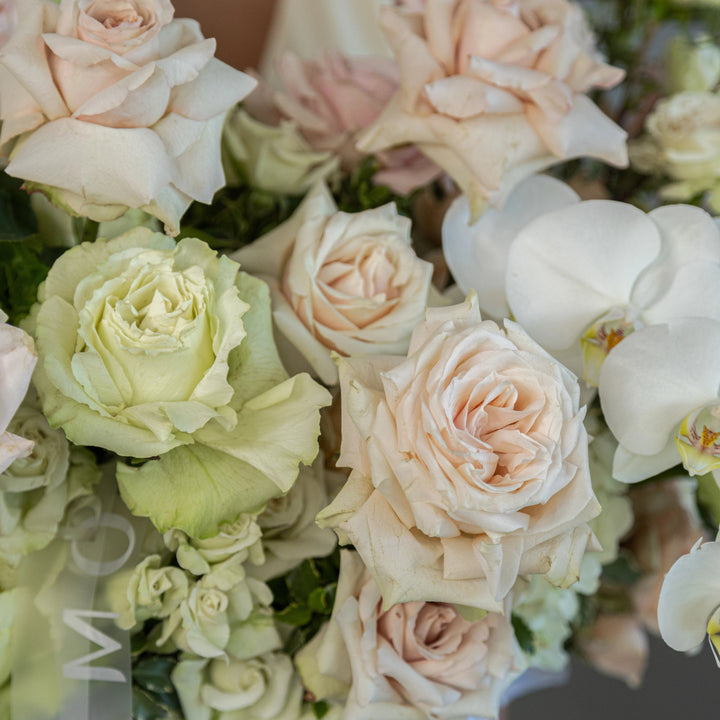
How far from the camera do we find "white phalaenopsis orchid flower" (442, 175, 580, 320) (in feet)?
1.70

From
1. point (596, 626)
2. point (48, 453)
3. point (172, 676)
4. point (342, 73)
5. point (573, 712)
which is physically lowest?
point (573, 712)

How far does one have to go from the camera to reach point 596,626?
0.80 metres

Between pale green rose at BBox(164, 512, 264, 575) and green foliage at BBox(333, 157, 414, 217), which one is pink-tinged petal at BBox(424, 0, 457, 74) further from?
pale green rose at BBox(164, 512, 264, 575)

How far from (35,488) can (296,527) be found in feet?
0.48

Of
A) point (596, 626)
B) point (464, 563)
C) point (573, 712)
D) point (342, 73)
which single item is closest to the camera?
point (464, 563)

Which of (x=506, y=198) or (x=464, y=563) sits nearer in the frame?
(x=464, y=563)

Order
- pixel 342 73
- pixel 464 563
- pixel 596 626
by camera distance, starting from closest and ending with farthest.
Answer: pixel 464 563, pixel 342 73, pixel 596 626

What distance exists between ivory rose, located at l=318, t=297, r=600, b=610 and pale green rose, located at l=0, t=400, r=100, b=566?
0.15 metres

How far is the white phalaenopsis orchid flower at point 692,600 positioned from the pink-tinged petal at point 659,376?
69mm

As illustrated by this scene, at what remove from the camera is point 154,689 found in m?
0.48

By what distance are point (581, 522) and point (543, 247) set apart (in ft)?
0.57

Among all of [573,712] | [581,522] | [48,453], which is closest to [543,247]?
[581,522]

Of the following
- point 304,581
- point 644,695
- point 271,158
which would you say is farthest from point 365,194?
point 644,695

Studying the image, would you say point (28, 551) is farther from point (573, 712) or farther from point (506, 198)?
point (573, 712)
